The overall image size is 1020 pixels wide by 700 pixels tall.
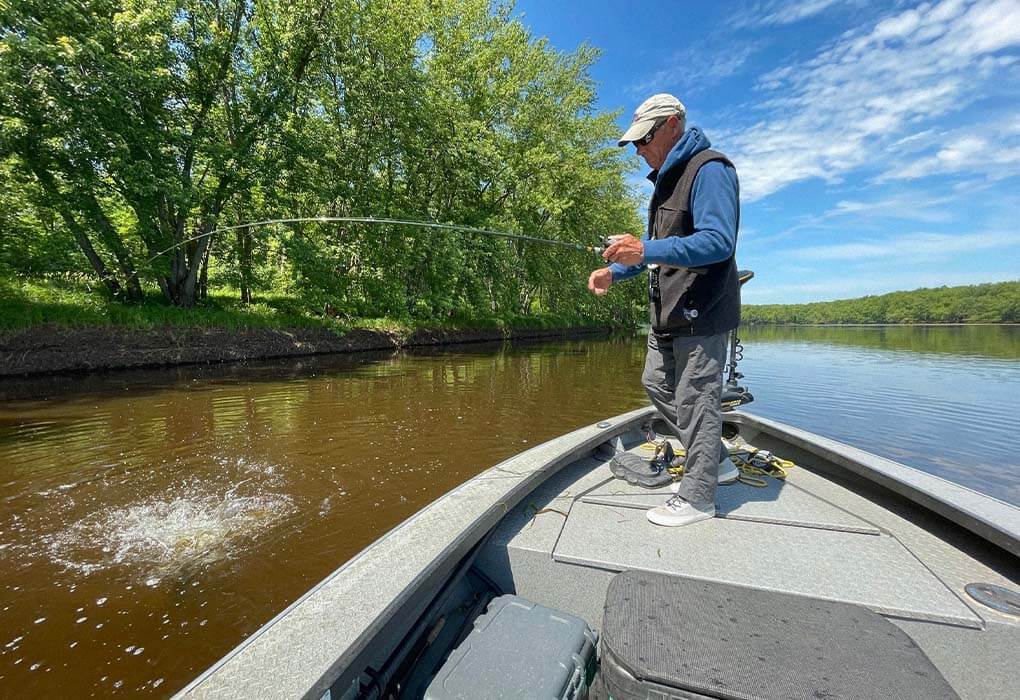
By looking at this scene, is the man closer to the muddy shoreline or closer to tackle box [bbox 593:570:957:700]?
tackle box [bbox 593:570:957:700]

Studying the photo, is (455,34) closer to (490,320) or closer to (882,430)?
(490,320)

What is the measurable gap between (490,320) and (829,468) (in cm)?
2664

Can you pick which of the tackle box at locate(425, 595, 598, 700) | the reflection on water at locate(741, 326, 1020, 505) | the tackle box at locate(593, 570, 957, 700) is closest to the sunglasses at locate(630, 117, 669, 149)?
the tackle box at locate(593, 570, 957, 700)

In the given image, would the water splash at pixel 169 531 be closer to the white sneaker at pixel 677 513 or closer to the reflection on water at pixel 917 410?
the white sneaker at pixel 677 513

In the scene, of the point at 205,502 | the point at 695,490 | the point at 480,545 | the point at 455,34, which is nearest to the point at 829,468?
the point at 695,490

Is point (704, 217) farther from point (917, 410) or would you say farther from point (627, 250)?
point (917, 410)

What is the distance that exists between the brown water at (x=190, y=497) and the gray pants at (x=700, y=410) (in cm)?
272

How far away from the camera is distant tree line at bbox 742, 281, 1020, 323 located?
99.9 metres

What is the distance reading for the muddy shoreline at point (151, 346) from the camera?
11.7 meters

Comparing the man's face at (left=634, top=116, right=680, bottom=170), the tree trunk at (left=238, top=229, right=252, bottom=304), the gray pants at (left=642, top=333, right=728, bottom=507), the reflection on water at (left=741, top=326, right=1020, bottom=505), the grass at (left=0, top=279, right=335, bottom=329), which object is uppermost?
the tree trunk at (left=238, top=229, right=252, bottom=304)

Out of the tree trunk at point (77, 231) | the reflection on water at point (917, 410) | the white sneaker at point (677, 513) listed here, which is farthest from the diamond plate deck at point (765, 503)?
the tree trunk at point (77, 231)

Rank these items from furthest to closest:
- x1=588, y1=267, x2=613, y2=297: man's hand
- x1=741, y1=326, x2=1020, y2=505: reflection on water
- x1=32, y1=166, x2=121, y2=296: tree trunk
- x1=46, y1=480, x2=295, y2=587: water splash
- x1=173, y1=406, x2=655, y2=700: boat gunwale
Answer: x1=32, y1=166, x2=121, y2=296: tree trunk, x1=741, y1=326, x2=1020, y2=505: reflection on water, x1=46, y1=480, x2=295, y2=587: water splash, x1=588, y1=267, x2=613, y2=297: man's hand, x1=173, y1=406, x2=655, y2=700: boat gunwale

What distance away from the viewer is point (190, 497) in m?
4.64

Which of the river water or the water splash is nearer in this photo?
the river water
